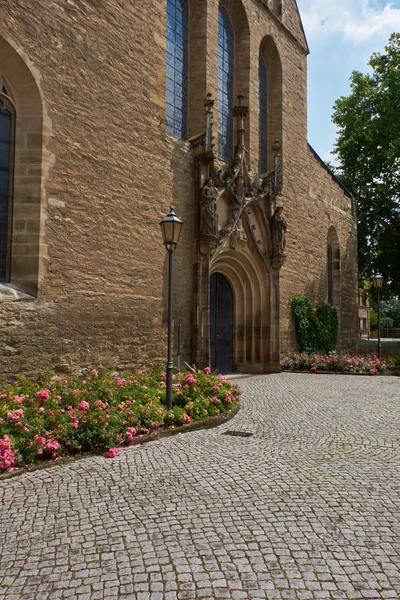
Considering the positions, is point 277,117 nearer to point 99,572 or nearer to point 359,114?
point 359,114

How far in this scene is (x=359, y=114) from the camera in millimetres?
22234

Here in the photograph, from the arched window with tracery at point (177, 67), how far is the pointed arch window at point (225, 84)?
149 centimetres

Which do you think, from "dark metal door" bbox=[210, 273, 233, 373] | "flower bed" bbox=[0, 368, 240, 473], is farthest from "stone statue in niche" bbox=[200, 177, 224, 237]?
"flower bed" bbox=[0, 368, 240, 473]

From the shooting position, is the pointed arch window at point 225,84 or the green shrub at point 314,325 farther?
the green shrub at point 314,325

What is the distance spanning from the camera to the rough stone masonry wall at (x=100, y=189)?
294 inches

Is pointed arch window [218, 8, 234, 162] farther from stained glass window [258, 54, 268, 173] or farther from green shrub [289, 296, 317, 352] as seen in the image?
green shrub [289, 296, 317, 352]

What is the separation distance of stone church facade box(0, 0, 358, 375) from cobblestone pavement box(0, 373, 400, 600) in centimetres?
370

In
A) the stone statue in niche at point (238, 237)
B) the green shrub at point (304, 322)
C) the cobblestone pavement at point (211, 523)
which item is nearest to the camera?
the cobblestone pavement at point (211, 523)

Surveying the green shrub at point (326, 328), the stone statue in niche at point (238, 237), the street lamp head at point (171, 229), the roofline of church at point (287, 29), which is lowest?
the green shrub at point (326, 328)

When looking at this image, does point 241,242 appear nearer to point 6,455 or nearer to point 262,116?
point 262,116

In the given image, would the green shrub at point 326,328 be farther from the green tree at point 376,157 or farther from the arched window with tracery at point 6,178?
the arched window with tracery at point 6,178

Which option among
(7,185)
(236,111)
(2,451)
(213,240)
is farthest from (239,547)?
(236,111)

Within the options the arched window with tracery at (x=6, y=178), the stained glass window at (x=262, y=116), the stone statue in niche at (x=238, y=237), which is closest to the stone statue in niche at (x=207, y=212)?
the stone statue in niche at (x=238, y=237)

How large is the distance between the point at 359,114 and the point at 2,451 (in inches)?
911
